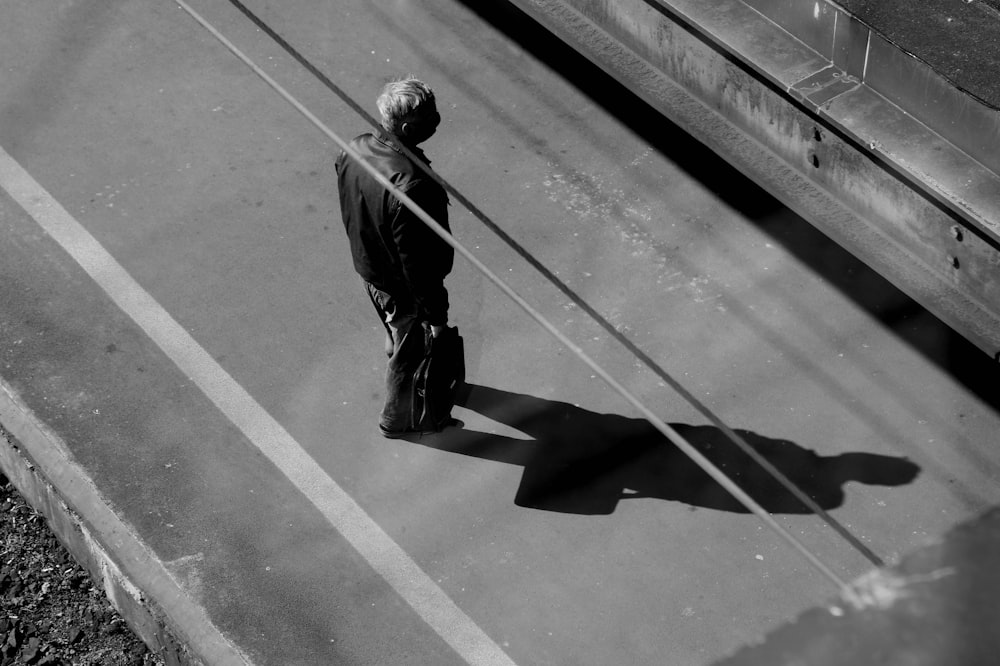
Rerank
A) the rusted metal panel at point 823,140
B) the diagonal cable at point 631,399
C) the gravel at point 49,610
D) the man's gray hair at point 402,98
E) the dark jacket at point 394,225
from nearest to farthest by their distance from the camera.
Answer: the diagonal cable at point 631,399 → the man's gray hair at point 402,98 → the dark jacket at point 394,225 → the gravel at point 49,610 → the rusted metal panel at point 823,140

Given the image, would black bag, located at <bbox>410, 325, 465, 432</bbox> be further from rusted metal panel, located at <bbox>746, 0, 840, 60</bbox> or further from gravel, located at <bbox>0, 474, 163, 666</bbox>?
rusted metal panel, located at <bbox>746, 0, 840, 60</bbox>

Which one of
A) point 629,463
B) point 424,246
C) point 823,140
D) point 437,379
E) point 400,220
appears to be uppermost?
point 400,220

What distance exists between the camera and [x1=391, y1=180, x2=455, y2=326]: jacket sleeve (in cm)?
543

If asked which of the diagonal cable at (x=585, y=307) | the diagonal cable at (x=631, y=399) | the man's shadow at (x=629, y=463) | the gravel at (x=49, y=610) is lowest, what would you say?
the gravel at (x=49, y=610)

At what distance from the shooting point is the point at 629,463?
6.30 metres

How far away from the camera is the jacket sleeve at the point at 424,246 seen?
17.8 ft

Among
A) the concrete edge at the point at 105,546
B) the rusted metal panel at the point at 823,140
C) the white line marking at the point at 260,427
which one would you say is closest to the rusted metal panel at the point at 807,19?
the rusted metal panel at the point at 823,140

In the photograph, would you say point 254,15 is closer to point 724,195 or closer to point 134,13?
point 134,13

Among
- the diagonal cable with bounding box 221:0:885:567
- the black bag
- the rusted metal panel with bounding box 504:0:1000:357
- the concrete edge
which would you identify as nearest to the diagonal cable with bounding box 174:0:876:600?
the diagonal cable with bounding box 221:0:885:567

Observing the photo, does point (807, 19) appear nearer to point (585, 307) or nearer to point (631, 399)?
point (585, 307)

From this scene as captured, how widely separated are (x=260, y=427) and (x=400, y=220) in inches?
59.0

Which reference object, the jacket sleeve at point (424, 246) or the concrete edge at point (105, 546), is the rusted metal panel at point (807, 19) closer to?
the jacket sleeve at point (424, 246)

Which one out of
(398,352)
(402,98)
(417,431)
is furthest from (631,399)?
(417,431)

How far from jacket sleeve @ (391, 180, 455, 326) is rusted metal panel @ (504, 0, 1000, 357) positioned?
6.97 ft
